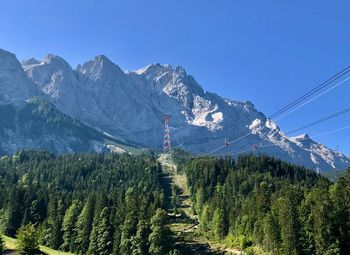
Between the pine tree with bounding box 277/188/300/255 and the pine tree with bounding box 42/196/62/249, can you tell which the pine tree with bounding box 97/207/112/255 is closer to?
the pine tree with bounding box 42/196/62/249

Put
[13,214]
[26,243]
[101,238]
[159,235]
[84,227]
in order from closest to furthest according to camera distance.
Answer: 1. [26,243]
2. [159,235]
3. [101,238]
4. [84,227]
5. [13,214]

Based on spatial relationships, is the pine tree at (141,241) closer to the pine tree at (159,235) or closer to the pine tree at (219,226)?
the pine tree at (159,235)

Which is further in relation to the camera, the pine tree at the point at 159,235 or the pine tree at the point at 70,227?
the pine tree at the point at 70,227

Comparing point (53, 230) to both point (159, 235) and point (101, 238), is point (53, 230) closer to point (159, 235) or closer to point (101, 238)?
point (101, 238)

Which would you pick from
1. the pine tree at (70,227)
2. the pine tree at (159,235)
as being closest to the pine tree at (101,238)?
the pine tree at (70,227)

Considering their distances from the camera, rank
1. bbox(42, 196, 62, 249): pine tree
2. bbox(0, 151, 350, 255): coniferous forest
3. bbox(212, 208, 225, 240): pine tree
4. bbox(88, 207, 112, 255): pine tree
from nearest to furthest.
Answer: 1. bbox(0, 151, 350, 255): coniferous forest
2. bbox(88, 207, 112, 255): pine tree
3. bbox(42, 196, 62, 249): pine tree
4. bbox(212, 208, 225, 240): pine tree

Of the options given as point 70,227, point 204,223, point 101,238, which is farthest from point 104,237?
point 204,223

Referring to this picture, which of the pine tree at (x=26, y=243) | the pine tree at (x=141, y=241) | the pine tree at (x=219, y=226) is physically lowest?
the pine tree at (x=26, y=243)

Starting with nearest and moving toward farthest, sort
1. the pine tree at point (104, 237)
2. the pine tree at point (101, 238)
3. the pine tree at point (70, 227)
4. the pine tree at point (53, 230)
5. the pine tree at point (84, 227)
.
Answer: the pine tree at point (101, 238)
the pine tree at point (104, 237)
the pine tree at point (84, 227)
the pine tree at point (70, 227)
the pine tree at point (53, 230)

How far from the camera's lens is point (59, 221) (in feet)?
545

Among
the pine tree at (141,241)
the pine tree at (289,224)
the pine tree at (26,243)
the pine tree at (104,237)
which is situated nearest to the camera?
the pine tree at (26,243)

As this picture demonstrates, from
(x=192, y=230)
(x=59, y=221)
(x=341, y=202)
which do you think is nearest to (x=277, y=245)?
(x=341, y=202)

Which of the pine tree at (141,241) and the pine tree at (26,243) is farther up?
the pine tree at (141,241)

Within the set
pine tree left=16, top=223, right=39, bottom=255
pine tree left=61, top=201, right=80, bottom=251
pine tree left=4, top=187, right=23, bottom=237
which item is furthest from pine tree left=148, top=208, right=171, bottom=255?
pine tree left=4, top=187, right=23, bottom=237
